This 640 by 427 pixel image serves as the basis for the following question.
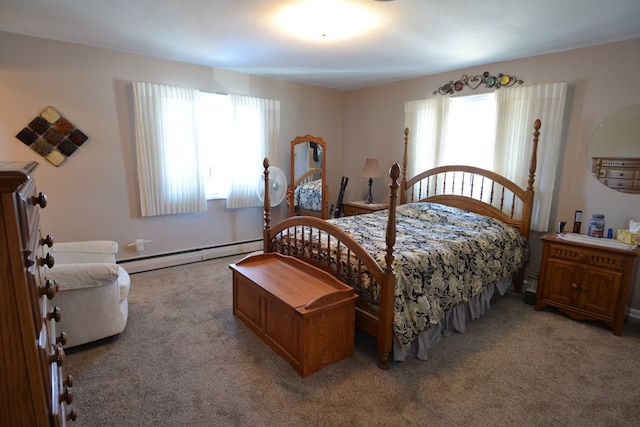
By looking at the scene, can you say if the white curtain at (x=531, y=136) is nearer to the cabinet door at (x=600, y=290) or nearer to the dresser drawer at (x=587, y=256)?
the dresser drawer at (x=587, y=256)

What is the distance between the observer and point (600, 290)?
275 centimetres

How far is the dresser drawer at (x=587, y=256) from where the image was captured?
2662mm

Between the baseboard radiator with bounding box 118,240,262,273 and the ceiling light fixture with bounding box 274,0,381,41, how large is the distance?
2.82 metres

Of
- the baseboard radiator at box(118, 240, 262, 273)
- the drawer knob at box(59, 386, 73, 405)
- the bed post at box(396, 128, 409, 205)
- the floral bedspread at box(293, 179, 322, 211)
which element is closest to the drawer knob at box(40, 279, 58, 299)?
the drawer knob at box(59, 386, 73, 405)

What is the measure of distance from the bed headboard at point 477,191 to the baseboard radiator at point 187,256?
2307mm

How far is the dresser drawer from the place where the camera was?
105 inches

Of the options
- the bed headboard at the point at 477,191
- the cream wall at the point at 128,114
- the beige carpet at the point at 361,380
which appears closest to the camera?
the beige carpet at the point at 361,380

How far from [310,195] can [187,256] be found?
6.12 ft

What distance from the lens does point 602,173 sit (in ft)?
10.1

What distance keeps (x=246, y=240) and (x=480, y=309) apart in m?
3.11

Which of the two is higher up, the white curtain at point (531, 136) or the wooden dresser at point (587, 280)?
the white curtain at point (531, 136)

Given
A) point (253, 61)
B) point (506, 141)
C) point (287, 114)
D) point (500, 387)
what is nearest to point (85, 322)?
point (500, 387)

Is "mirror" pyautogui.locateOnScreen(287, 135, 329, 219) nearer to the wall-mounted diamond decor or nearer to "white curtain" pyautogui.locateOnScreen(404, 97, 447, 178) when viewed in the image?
"white curtain" pyautogui.locateOnScreen(404, 97, 447, 178)

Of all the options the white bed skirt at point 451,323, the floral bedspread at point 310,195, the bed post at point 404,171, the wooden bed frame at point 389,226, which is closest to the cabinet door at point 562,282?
→ the white bed skirt at point 451,323
